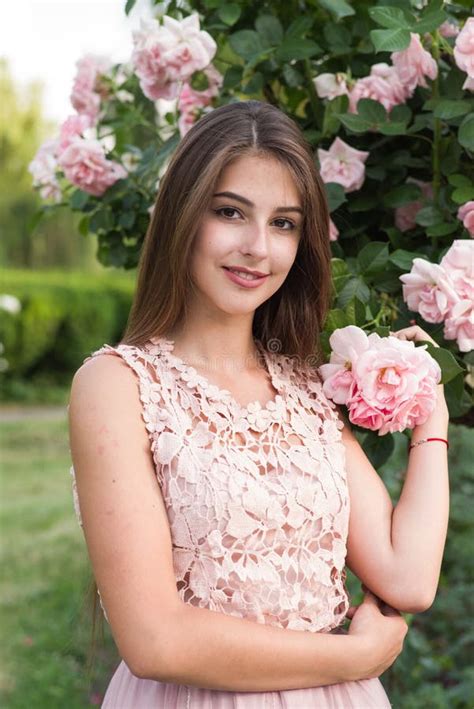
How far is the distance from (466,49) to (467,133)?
153 mm

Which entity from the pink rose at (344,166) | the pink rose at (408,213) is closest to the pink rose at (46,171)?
the pink rose at (344,166)

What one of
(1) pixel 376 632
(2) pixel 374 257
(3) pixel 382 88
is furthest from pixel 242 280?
(1) pixel 376 632

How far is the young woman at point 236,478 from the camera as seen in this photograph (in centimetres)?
161

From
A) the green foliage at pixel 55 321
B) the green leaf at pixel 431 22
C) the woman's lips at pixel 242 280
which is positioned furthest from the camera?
the green foliage at pixel 55 321

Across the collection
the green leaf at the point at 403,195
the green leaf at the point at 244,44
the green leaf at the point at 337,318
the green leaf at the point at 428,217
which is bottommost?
the green leaf at the point at 337,318

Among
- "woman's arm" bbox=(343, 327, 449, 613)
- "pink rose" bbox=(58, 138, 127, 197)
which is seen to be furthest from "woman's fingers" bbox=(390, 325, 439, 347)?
"pink rose" bbox=(58, 138, 127, 197)

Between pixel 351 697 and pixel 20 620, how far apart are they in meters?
3.80

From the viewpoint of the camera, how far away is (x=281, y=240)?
1.85m

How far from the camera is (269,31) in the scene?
86.6 inches

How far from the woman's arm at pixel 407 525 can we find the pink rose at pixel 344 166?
0.36 meters

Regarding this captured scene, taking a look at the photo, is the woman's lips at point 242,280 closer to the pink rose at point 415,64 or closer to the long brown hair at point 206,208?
the long brown hair at point 206,208

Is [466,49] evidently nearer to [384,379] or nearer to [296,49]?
[296,49]

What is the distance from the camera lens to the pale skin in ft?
Answer: 5.21

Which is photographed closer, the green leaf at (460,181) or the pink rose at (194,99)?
the green leaf at (460,181)
